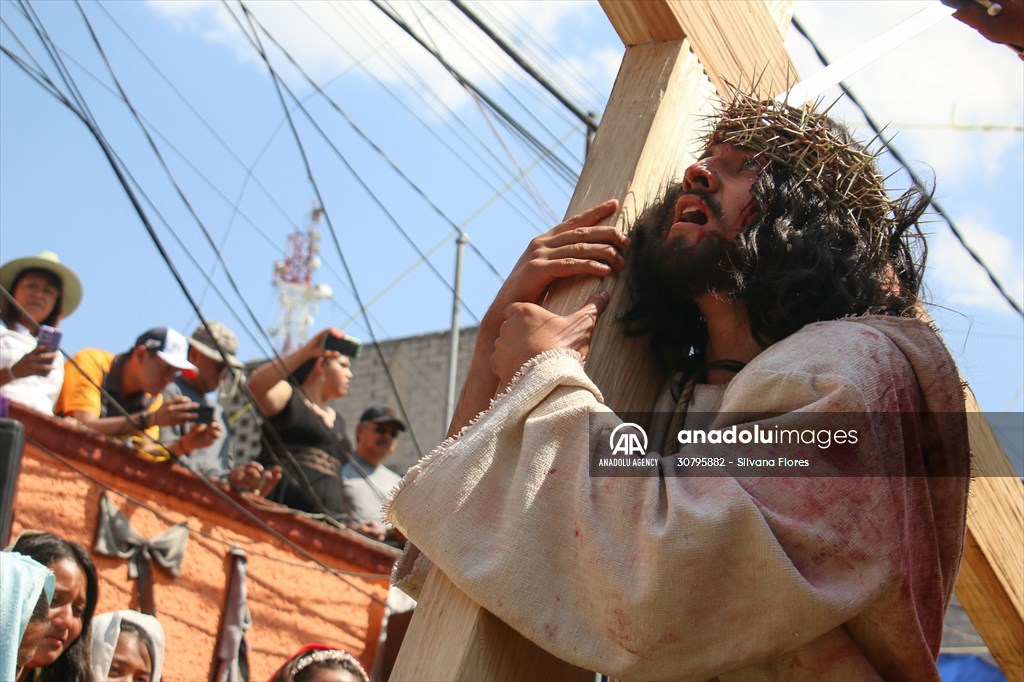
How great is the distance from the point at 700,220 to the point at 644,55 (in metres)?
0.36

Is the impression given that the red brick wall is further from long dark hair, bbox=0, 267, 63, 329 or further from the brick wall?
the brick wall

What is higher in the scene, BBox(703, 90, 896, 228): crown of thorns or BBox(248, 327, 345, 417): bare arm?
BBox(703, 90, 896, 228): crown of thorns

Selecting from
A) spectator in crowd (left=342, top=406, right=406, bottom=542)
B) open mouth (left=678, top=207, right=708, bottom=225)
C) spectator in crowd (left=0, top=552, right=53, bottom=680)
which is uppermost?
open mouth (left=678, top=207, right=708, bottom=225)

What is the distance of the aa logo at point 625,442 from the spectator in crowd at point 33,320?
379 cm

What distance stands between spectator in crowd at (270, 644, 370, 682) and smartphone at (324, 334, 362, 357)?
9.67 feet

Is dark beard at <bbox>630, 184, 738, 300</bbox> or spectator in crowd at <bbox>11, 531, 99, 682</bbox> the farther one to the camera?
spectator in crowd at <bbox>11, 531, 99, 682</bbox>

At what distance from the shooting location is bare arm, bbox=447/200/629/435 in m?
1.69

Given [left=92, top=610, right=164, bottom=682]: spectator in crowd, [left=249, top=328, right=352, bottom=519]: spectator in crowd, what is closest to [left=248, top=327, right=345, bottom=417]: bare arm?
[left=249, top=328, right=352, bottom=519]: spectator in crowd

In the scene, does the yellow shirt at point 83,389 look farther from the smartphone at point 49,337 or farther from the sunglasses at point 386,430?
the sunglasses at point 386,430

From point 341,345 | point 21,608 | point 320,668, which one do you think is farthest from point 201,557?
point 21,608

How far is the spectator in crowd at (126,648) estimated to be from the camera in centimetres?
359

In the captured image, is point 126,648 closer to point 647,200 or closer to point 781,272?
point 647,200

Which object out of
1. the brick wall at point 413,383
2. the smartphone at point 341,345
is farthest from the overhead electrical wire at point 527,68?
the brick wall at point 413,383

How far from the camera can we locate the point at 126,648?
3.70 m
